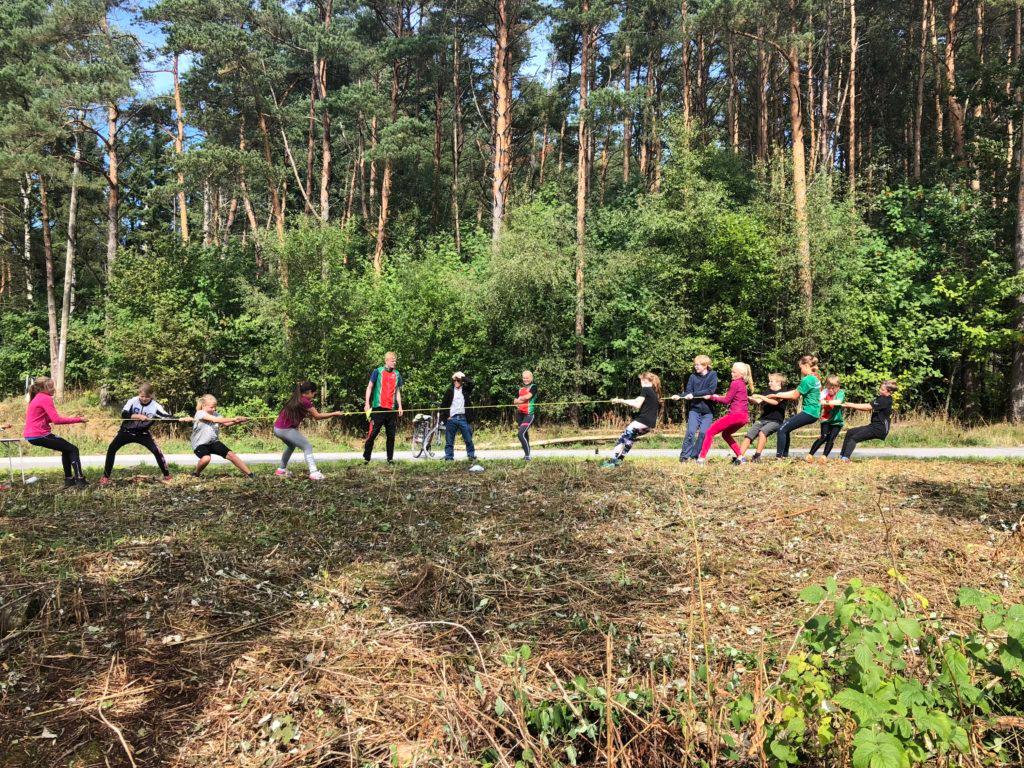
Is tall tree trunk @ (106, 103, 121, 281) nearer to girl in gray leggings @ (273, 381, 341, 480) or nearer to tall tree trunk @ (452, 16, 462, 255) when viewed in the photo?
tall tree trunk @ (452, 16, 462, 255)

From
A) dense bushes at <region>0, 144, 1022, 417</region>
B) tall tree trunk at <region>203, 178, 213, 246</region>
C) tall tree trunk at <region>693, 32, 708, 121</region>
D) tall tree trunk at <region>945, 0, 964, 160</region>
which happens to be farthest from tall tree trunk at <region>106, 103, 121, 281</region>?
tall tree trunk at <region>945, 0, 964, 160</region>

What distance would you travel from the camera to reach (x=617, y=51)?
2605 cm

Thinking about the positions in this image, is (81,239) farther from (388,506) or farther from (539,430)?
(388,506)

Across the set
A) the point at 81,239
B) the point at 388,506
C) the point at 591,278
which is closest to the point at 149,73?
the point at 81,239

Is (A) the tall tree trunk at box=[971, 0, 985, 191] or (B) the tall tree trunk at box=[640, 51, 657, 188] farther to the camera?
(B) the tall tree trunk at box=[640, 51, 657, 188]

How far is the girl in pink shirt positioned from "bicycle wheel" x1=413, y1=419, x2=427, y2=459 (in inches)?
251

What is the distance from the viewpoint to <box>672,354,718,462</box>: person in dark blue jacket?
35.0 ft

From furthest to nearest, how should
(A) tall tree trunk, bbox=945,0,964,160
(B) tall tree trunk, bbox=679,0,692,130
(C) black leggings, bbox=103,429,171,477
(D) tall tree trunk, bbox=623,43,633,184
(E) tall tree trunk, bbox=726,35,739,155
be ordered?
(E) tall tree trunk, bbox=726,35,739,155 → (D) tall tree trunk, bbox=623,43,633,184 → (B) tall tree trunk, bbox=679,0,692,130 → (A) tall tree trunk, bbox=945,0,964,160 → (C) black leggings, bbox=103,429,171,477

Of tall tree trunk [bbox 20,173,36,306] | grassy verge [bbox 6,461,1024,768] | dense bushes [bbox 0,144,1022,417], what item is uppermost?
tall tree trunk [bbox 20,173,36,306]

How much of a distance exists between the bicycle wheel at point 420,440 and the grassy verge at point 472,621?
6.35 metres

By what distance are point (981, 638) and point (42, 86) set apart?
3354 centimetres

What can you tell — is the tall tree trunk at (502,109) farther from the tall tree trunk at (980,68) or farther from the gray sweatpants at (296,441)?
the tall tree trunk at (980,68)

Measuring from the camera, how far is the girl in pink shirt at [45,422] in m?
8.71

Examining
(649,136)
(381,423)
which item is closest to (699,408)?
(381,423)
